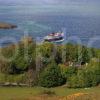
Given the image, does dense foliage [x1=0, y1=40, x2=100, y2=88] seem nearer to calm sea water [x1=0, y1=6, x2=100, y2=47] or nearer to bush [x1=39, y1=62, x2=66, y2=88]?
bush [x1=39, y1=62, x2=66, y2=88]

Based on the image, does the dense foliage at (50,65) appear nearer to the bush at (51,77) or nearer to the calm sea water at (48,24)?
the bush at (51,77)

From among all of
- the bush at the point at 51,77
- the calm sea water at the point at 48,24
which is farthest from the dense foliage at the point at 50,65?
the calm sea water at the point at 48,24

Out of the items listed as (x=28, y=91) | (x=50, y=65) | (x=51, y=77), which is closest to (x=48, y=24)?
(x=50, y=65)

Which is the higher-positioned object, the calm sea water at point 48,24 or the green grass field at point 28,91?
the calm sea water at point 48,24

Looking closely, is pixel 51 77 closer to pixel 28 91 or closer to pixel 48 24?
pixel 28 91

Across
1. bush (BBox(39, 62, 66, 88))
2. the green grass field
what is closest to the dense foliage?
bush (BBox(39, 62, 66, 88))

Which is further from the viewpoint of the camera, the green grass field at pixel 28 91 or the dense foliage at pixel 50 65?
the dense foliage at pixel 50 65

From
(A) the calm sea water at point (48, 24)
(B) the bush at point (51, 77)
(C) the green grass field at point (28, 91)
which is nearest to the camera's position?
(C) the green grass field at point (28, 91)
